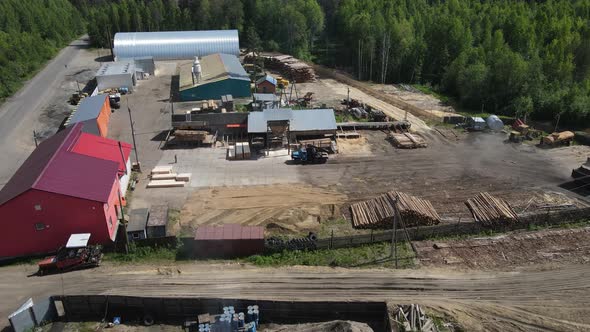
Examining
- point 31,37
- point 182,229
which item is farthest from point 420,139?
point 31,37

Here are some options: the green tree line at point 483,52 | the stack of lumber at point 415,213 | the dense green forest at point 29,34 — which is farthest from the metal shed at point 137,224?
the green tree line at point 483,52

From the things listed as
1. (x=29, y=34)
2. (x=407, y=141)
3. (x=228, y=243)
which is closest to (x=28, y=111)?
(x=228, y=243)

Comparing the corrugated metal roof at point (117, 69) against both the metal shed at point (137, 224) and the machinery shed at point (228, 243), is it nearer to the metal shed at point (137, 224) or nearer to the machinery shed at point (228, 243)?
the metal shed at point (137, 224)

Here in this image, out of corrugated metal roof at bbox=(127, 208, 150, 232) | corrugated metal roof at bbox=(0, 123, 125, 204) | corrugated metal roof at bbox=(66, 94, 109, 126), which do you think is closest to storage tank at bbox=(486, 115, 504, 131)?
corrugated metal roof at bbox=(127, 208, 150, 232)

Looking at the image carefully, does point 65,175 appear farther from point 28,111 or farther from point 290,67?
point 290,67

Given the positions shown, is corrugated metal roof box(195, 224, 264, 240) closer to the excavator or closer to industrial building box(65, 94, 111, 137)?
the excavator
